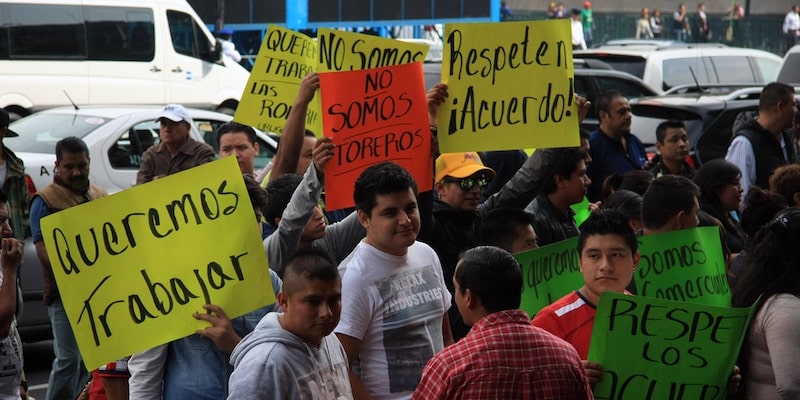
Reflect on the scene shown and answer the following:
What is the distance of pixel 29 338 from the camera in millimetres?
9172

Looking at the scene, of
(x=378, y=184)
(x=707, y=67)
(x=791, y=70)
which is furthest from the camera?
(x=707, y=67)

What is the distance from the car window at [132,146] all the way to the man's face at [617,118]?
13.6ft

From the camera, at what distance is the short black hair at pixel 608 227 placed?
4.81m

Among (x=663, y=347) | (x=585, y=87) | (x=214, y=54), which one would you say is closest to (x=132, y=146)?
(x=585, y=87)

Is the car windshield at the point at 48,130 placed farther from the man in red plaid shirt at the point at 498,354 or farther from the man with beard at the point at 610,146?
the man in red plaid shirt at the point at 498,354

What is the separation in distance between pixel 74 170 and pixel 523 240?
325 centimetres

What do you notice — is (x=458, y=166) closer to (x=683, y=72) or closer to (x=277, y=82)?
(x=277, y=82)

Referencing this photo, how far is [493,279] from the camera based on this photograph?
3.99 metres

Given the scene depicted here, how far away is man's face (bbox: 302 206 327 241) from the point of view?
206 inches

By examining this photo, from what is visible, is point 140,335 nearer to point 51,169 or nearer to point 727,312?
point 727,312

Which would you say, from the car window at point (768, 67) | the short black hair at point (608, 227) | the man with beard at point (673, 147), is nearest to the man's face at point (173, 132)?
the man with beard at point (673, 147)

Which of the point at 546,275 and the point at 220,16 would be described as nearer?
the point at 546,275

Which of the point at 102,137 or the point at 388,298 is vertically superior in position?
the point at 388,298

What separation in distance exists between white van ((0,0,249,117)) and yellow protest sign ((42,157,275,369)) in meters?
14.2
